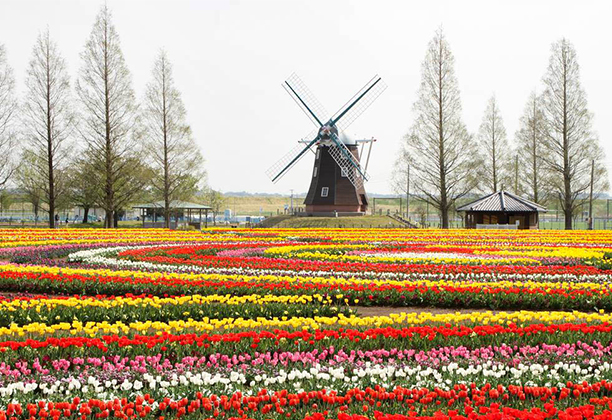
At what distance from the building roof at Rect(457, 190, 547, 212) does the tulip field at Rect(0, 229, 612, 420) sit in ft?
93.9

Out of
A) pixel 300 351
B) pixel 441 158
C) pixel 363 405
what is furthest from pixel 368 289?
pixel 441 158

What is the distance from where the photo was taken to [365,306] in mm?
10406

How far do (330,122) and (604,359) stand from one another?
40208mm

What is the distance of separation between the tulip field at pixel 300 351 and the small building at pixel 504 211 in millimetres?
28701

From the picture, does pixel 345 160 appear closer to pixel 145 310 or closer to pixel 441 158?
pixel 441 158

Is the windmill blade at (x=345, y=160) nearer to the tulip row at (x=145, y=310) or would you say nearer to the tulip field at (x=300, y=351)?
the tulip field at (x=300, y=351)

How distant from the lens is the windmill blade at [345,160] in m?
45.2

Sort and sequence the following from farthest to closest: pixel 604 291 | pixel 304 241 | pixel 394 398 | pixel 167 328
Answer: pixel 304 241 → pixel 604 291 → pixel 167 328 → pixel 394 398

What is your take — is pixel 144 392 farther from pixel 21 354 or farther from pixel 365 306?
pixel 365 306

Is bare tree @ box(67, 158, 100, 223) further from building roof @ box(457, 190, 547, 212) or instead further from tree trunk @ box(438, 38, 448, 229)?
building roof @ box(457, 190, 547, 212)

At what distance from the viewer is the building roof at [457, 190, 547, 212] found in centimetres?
3850

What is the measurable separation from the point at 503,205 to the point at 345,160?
1229 cm

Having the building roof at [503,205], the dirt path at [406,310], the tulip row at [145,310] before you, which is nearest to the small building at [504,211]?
the building roof at [503,205]

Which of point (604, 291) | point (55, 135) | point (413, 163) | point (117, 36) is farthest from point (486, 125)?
point (604, 291)
